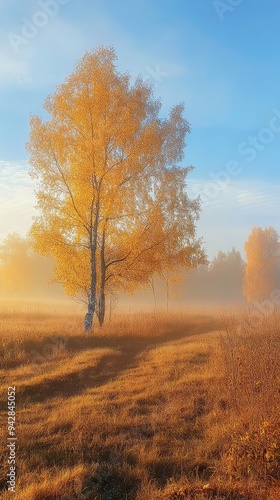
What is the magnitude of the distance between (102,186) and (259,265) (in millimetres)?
34547

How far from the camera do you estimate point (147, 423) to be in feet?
22.6

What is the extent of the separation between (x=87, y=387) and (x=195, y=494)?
5.06 meters

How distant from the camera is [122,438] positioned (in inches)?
245

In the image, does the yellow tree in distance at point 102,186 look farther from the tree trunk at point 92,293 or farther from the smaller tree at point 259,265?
the smaller tree at point 259,265

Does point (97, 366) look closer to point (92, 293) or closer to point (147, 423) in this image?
point (147, 423)

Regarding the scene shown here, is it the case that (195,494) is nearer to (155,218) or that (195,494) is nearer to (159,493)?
(159,493)

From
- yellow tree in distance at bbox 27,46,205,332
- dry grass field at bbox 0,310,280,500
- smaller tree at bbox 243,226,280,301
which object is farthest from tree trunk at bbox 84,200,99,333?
smaller tree at bbox 243,226,280,301

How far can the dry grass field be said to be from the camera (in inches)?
192

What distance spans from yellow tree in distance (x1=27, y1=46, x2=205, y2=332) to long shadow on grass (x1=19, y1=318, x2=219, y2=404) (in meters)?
1.32

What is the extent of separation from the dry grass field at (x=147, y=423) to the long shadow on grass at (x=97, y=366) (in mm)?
43


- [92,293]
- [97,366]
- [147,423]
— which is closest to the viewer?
[147,423]

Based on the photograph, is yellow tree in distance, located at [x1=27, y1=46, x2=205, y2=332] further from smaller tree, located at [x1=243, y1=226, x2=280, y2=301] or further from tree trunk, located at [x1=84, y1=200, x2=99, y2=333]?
smaller tree, located at [x1=243, y1=226, x2=280, y2=301]

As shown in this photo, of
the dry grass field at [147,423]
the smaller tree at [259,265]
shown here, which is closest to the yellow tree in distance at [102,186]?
the dry grass field at [147,423]

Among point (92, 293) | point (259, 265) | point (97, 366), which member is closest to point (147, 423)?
point (97, 366)
